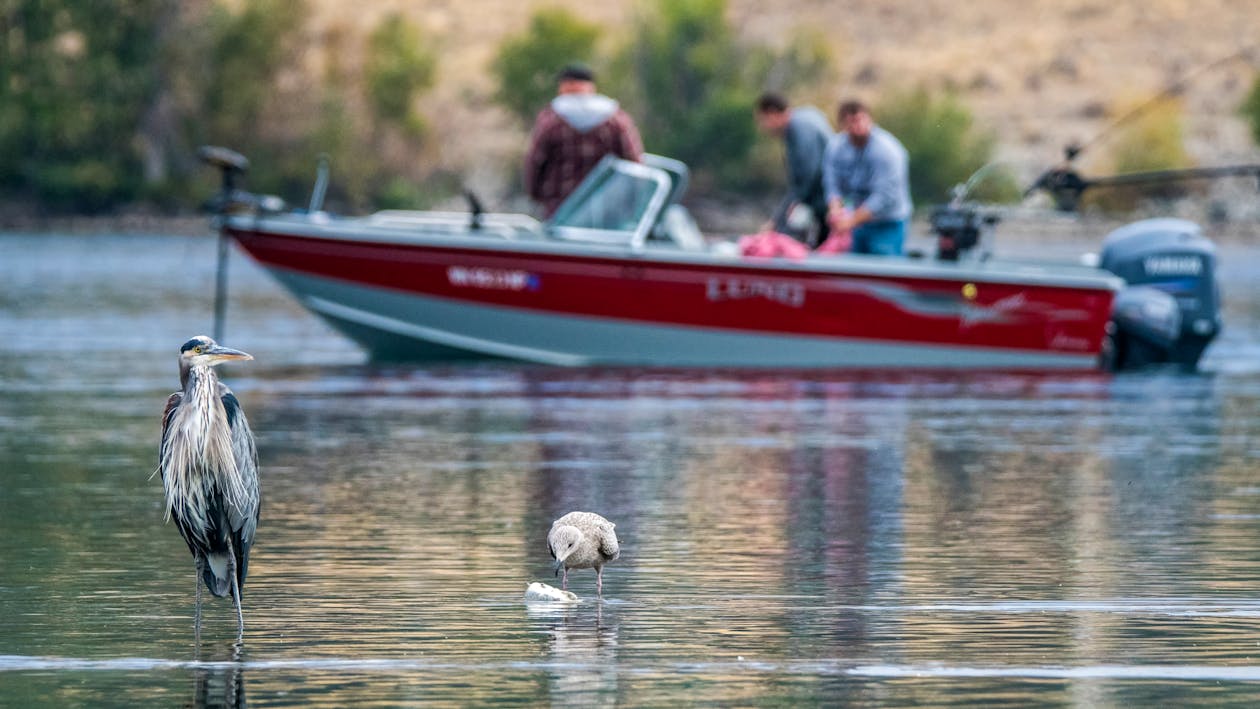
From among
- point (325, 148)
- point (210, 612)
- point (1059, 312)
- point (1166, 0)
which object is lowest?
point (210, 612)

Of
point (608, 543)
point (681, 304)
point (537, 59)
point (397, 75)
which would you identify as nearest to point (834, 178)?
point (681, 304)

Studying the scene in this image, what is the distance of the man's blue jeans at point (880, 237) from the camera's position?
2148cm

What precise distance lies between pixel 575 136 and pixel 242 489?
1282cm

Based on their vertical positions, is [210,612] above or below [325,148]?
below

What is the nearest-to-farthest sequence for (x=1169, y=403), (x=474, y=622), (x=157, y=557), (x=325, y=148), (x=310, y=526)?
(x=474, y=622), (x=157, y=557), (x=310, y=526), (x=1169, y=403), (x=325, y=148)

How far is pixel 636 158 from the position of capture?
21.8 m

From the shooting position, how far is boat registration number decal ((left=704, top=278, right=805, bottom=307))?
2120 centimetres

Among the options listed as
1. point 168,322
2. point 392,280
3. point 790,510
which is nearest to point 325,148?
point 168,322

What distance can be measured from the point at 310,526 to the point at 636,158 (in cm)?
1018

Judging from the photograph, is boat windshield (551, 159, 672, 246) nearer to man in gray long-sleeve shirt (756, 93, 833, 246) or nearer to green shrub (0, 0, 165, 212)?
man in gray long-sleeve shirt (756, 93, 833, 246)

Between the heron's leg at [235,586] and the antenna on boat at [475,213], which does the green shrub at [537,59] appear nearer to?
the antenna on boat at [475,213]

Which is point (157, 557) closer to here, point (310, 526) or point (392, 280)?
point (310, 526)

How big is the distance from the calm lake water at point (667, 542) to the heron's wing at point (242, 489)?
1.01 feet

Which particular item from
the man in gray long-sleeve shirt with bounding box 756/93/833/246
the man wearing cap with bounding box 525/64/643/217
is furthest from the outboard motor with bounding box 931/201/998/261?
the man wearing cap with bounding box 525/64/643/217
